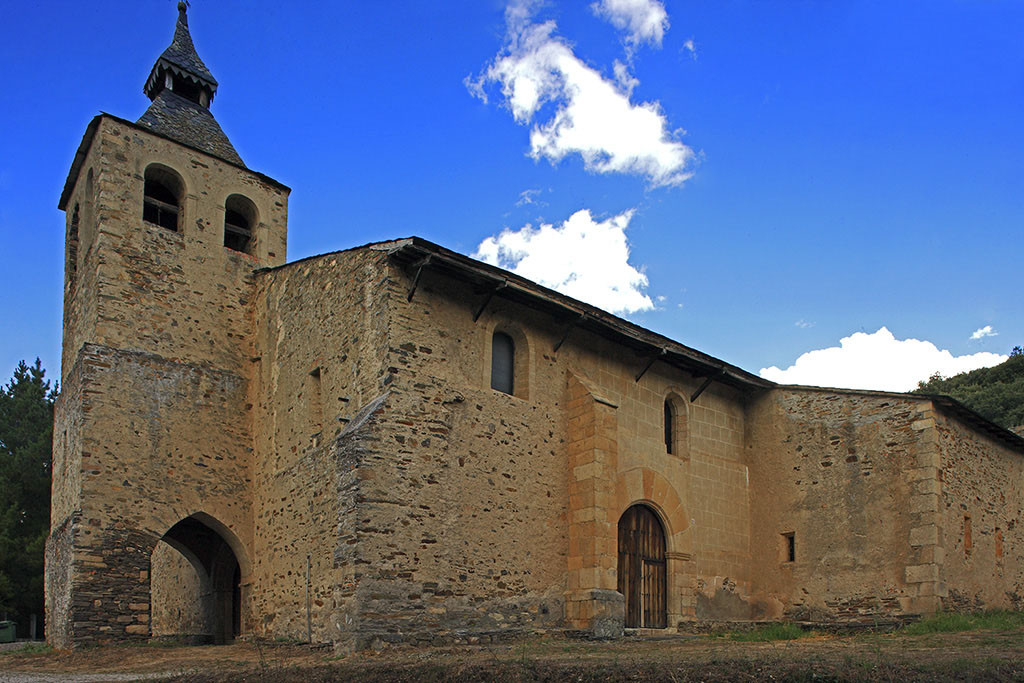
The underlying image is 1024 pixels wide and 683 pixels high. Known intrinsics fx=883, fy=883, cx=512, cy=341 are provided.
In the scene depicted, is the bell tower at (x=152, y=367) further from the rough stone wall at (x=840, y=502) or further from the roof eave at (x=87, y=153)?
the rough stone wall at (x=840, y=502)

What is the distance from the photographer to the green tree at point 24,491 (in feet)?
92.9

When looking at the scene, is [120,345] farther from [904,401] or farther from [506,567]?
[904,401]

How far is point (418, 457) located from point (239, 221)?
9488 millimetres

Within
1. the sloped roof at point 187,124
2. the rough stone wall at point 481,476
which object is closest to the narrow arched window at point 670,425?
the rough stone wall at point 481,476

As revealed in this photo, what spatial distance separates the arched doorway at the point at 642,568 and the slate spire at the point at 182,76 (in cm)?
1468

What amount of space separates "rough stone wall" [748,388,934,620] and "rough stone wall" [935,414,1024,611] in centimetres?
57

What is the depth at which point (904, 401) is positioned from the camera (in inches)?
707

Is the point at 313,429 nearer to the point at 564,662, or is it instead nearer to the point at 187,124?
the point at 564,662

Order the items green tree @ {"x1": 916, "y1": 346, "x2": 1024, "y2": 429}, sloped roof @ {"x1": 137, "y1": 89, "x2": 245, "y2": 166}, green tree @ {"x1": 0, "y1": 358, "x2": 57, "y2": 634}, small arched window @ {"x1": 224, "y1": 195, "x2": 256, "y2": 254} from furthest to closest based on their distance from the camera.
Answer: green tree @ {"x1": 916, "y1": 346, "x2": 1024, "y2": 429}
green tree @ {"x1": 0, "y1": 358, "x2": 57, "y2": 634}
small arched window @ {"x1": 224, "y1": 195, "x2": 256, "y2": 254}
sloped roof @ {"x1": 137, "y1": 89, "x2": 245, "y2": 166}

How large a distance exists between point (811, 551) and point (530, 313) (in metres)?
8.01

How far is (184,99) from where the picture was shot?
21469 millimetres

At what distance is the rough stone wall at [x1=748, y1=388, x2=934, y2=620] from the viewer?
56.6ft

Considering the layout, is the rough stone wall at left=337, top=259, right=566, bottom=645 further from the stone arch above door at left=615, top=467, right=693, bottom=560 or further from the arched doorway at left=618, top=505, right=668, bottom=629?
the arched doorway at left=618, top=505, right=668, bottom=629

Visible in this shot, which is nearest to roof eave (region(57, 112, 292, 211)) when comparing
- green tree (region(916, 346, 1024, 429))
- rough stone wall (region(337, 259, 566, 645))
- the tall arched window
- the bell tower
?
the bell tower
